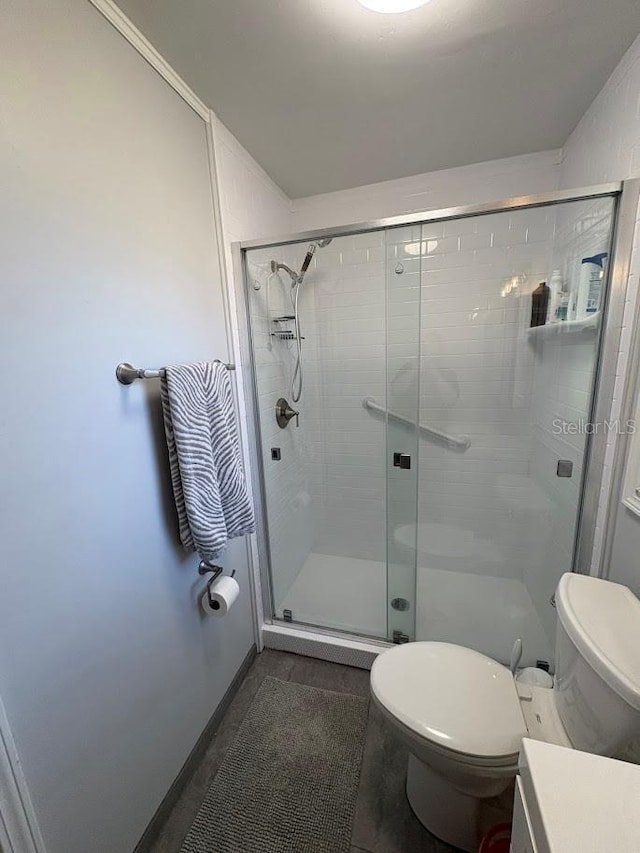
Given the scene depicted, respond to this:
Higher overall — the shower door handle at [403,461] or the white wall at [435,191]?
the white wall at [435,191]

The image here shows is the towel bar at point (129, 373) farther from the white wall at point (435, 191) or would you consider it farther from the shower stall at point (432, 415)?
the white wall at point (435, 191)

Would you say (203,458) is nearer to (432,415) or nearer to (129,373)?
(129,373)

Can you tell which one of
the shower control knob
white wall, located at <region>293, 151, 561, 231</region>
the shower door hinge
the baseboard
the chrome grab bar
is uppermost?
white wall, located at <region>293, 151, 561, 231</region>

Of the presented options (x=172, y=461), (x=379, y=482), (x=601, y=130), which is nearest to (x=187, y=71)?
(x=172, y=461)

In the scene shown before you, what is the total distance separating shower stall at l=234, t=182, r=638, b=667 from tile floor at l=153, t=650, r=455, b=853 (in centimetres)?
19

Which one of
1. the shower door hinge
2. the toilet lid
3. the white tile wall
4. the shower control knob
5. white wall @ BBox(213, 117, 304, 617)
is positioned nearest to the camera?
the toilet lid

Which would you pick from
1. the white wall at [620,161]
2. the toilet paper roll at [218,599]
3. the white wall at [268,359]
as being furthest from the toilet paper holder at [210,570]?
the white wall at [620,161]

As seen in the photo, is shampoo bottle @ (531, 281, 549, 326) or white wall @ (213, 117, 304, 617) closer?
white wall @ (213, 117, 304, 617)

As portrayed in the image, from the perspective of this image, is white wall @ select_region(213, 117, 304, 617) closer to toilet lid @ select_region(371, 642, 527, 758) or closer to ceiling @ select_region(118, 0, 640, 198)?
ceiling @ select_region(118, 0, 640, 198)

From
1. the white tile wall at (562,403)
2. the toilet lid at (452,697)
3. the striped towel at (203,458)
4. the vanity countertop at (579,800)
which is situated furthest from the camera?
the white tile wall at (562,403)

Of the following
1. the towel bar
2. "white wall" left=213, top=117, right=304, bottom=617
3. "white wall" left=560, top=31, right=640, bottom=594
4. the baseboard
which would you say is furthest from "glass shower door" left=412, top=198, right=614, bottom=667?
the towel bar

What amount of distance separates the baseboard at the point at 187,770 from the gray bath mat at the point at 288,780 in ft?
0.32

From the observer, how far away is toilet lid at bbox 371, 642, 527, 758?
89 centimetres

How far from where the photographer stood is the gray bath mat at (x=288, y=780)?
1044 mm
